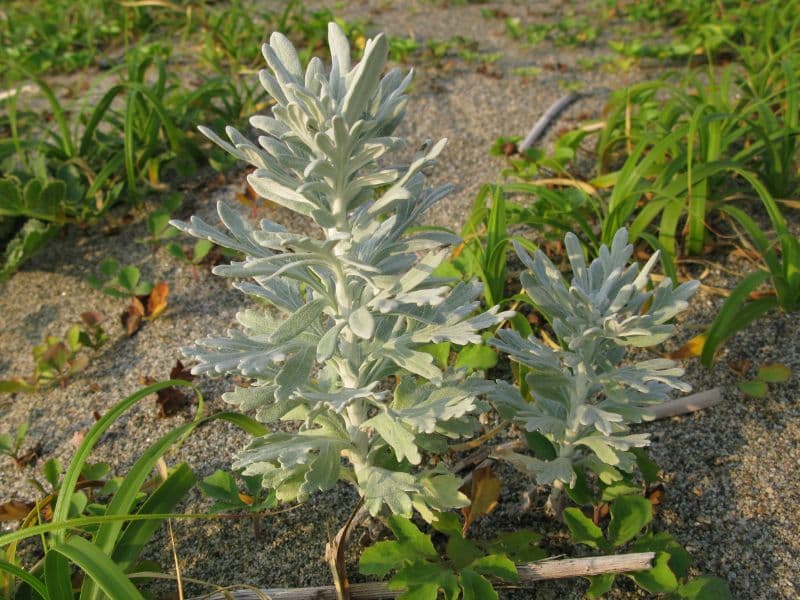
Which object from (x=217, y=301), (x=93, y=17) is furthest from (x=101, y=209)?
(x=93, y=17)

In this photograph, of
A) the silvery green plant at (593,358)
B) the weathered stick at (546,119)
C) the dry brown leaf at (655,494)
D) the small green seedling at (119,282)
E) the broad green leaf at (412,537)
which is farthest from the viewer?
the weathered stick at (546,119)

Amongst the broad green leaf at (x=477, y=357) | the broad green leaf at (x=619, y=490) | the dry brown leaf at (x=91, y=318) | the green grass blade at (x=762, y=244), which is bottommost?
the dry brown leaf at (x=91, y=318)

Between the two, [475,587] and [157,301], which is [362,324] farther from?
[157,301]

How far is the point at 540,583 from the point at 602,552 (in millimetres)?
190

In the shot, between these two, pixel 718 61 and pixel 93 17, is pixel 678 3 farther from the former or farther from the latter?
pixel 93 17

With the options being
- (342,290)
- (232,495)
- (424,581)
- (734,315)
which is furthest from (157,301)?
(734,315)

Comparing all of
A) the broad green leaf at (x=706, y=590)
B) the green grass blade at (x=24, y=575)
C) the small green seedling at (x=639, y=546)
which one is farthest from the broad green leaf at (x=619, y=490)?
the green grass blade at (x=24, y=575)

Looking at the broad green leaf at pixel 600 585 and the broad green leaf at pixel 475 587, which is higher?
the broad green leaf at pixel 475 587

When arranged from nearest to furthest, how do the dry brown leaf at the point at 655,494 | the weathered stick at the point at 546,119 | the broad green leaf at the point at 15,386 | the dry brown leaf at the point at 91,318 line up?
the dry brown leaf at the point at 655,494, the broad green leaf at the point at 15,386, the dry brown leaf at the point at 91,318, the weathered stick at the point at 546,119

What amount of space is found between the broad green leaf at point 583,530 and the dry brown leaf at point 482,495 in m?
0.20

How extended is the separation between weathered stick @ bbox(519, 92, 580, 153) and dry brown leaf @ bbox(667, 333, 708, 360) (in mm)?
1540

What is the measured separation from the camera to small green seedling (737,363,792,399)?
88.0 inches

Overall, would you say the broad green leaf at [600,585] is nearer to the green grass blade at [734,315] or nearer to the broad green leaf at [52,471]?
the green grass blade at [734,315]

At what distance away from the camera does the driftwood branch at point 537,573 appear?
1.69m
